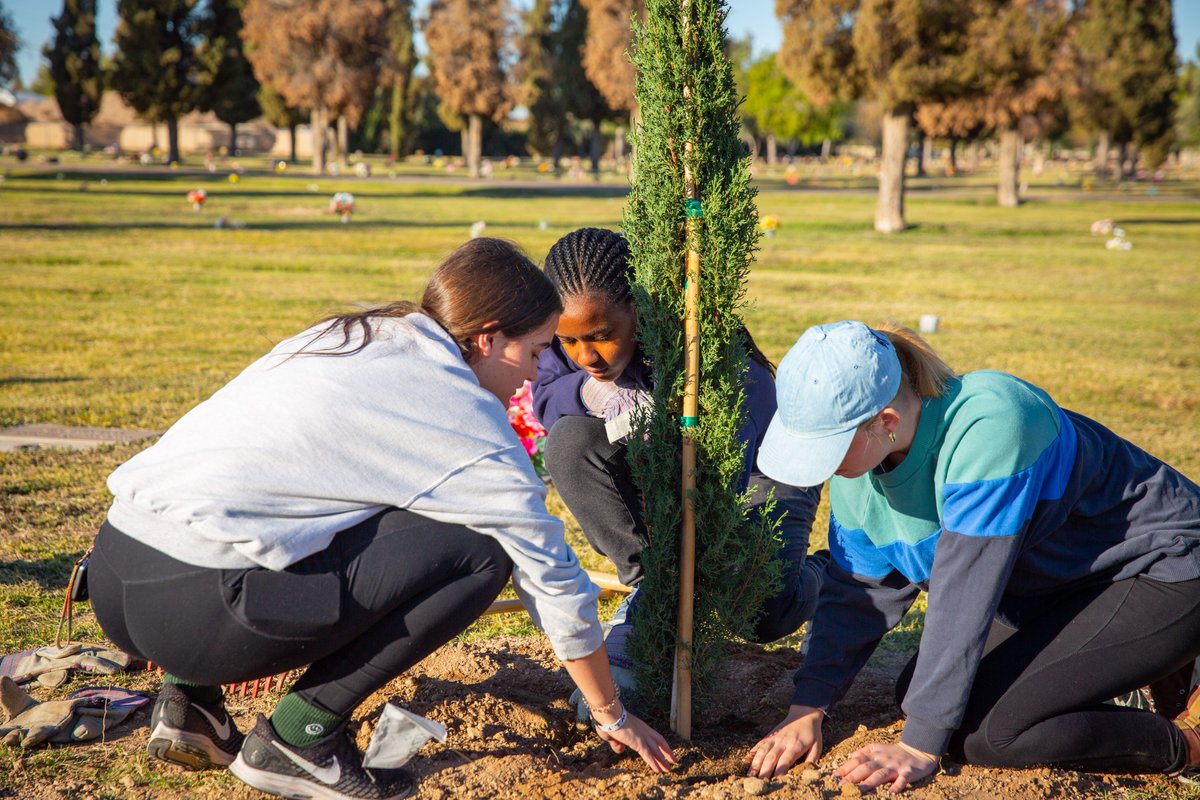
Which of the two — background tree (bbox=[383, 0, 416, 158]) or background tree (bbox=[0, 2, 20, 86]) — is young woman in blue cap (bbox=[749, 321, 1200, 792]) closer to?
→ background tree (bbox=[0, 2, 20, 86])

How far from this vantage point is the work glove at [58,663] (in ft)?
10.9

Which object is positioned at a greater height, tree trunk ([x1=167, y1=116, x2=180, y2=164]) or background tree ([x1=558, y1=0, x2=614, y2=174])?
background tree ([x1=558, y1=0, x2=614, y2=174])

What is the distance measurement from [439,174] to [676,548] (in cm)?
5328

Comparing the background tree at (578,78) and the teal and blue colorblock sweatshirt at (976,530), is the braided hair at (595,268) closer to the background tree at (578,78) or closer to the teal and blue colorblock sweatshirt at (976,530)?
the teal and blue colorblock sweatshirt at (976,530)

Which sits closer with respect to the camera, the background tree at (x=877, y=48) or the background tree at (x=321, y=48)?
the background tree at (x=877, y=48)

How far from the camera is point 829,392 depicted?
95.5 inches

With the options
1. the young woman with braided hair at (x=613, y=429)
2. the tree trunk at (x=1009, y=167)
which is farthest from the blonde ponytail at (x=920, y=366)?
the tree trunk at (x=1009, y=167)

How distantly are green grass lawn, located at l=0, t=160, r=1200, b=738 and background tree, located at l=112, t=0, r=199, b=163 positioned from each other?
19.4 metres

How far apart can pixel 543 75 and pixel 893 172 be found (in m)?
40.9

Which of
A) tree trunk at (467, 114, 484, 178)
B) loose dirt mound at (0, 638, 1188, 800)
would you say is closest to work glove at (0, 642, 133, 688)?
loose dirt mound at (0, 638, 1188, 800)

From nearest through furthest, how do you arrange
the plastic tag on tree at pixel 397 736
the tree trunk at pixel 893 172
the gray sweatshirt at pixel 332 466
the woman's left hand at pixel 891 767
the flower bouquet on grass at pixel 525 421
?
the gray sweatshirt at pixel 332 466 < the plastic tag on tree at pixel 397 736 < the woman's left hand at pixel 891 767 < the flower bouquet on grass at pixel 525 421 < the tree trunk at pixel 893 172

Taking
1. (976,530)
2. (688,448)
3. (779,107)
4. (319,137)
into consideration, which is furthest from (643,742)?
(779,107)

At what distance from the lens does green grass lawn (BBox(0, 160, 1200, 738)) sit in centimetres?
585

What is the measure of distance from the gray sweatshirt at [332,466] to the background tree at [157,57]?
2069 inches
